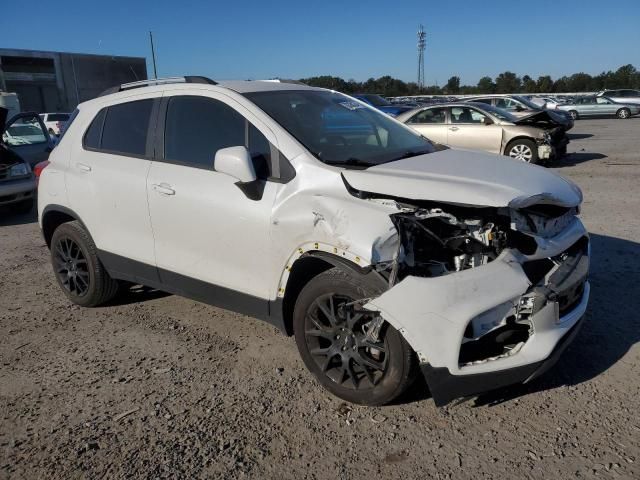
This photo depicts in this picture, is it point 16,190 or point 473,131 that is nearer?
point 16,190

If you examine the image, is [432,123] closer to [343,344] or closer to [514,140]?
[514,140]

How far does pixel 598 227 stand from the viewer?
22.0 feet

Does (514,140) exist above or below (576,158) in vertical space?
above

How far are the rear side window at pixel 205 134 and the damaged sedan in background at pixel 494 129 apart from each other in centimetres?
915

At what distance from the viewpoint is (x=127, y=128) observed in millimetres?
4301

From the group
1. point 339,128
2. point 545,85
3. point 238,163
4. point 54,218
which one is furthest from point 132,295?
point 545,85

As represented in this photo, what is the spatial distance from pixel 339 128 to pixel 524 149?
1005 centimetres

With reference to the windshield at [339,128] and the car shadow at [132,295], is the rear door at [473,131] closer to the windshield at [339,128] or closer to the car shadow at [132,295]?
the windshield at [339,128]

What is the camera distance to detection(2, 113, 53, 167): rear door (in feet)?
33.7

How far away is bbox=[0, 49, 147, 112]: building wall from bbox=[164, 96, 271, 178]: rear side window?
43721 mm

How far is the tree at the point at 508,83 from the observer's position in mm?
67762

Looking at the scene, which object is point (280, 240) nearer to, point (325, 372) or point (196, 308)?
point (325, 372)

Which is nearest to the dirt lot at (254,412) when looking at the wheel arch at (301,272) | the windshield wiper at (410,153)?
the wheel arch at (301,272)

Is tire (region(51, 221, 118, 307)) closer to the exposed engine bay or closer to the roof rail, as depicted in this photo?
the roof rail
